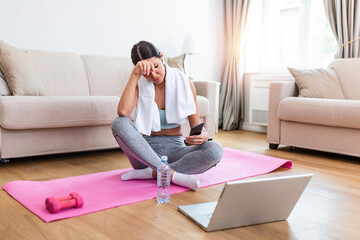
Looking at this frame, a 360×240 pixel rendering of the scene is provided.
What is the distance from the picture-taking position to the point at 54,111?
2348 millimetres

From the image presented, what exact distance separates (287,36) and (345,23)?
91cm

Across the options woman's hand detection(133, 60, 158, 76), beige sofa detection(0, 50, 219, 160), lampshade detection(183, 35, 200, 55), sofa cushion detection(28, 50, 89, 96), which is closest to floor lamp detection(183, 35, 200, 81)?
lampshade detection(183, 35, 200, 55)

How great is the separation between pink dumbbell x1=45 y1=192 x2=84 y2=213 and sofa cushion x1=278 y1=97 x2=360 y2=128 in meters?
1.97

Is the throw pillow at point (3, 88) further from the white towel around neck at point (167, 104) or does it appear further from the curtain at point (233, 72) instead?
the curtain at point (233, 72)

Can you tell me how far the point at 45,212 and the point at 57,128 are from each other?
112cm

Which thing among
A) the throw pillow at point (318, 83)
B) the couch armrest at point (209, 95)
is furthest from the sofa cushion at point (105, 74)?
the throw pillow at point (318, 83)

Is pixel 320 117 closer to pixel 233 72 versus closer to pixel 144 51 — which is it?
pixel 144 51

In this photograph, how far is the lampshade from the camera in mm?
4043

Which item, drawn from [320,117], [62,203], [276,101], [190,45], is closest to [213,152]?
[62,203]

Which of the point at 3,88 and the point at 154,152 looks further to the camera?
the point at 3,88

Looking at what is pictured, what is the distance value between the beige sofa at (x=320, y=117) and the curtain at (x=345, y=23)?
0.26 meters

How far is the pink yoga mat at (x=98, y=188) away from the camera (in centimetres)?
150

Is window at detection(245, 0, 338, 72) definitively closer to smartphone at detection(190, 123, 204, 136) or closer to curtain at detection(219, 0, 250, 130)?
curtain at detection(219, 0, 250, 130)

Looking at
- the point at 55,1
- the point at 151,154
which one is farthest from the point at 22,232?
the point at 55,1
